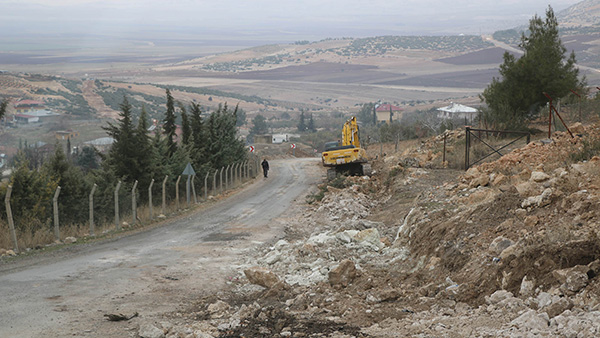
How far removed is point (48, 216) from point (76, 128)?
9936cm

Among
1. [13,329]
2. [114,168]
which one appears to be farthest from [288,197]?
[13,329]

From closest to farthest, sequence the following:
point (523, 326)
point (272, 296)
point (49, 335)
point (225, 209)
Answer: point (523, 326) → point (49, 335) → point (272, 296) → point (225, 209)

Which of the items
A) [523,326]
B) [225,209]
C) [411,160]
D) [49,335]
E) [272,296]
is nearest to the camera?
[523,326]

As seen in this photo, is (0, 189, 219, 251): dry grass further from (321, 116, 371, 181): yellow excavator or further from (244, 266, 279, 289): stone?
(321, 116, 371, 181): yellow excavator

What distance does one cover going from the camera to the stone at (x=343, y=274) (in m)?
12.1

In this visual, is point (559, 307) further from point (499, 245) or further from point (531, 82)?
point (531, 82)

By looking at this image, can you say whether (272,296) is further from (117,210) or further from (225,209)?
(225,209)

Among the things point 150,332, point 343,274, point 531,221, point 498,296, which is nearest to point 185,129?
point 343,274

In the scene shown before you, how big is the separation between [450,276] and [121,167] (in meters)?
24.7

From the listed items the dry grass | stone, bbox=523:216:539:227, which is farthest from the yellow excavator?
stone, bbox=523:216:539:227

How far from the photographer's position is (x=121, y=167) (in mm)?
32531

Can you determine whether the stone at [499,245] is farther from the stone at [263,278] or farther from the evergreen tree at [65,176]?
the evergreen tree at [65,176]

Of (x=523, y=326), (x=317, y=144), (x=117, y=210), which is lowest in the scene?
(x=317, y=144)

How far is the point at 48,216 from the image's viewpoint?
22250 millimetres
